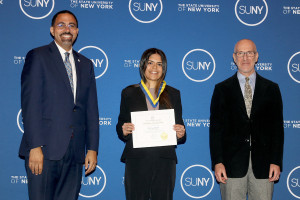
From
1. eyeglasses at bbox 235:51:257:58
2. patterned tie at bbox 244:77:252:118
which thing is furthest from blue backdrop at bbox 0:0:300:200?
patterned tie at bbox 244:77:252:118

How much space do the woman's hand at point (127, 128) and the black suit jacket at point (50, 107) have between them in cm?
39

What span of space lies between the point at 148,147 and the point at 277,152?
128 cm

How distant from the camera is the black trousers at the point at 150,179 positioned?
8.79ft

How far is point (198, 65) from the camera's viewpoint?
378cm

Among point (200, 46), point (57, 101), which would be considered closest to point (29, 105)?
point (57, 101)

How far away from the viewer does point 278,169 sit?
2.85 meters

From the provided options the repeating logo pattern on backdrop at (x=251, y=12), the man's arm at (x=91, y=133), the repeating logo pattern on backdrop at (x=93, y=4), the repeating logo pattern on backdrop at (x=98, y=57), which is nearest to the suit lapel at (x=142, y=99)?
the man's arm at (x=91, y=133)

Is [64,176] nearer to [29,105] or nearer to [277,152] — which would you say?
[29,105]

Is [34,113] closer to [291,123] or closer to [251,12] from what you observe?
[251,12]

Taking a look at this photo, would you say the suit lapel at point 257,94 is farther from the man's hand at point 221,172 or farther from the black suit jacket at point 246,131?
the man's hand at point 221,172

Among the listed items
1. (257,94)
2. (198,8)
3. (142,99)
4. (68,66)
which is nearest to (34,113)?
(68,66)

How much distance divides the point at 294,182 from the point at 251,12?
2.30 meters

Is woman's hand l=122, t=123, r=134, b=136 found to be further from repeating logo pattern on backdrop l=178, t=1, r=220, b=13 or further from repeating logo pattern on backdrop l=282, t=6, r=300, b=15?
repeating logo pattern on backdrop l=282, t=6, r=300, b=15

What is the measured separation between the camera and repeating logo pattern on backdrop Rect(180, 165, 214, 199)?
375 centimetres
